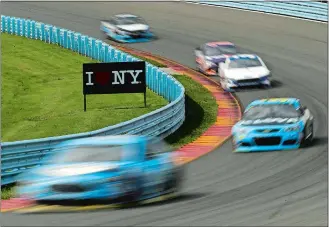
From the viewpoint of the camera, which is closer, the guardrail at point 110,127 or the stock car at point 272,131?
the guardrail at point 110,127

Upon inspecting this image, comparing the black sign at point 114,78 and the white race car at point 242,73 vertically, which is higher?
the black sign at point 114,78

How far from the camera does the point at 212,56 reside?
37312mm

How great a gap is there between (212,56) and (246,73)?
4178 millimetres

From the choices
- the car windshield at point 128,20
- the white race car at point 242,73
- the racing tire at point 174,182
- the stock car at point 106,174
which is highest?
the stock car at point 106,174

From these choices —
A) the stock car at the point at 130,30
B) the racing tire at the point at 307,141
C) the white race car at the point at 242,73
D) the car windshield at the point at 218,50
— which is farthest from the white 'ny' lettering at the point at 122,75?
the stock car at the point at 130,30

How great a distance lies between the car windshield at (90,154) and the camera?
1819 centimetres

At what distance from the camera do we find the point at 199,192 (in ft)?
64.2

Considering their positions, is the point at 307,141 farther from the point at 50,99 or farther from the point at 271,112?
the point at 50,99

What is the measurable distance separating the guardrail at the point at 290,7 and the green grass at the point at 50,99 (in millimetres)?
12942

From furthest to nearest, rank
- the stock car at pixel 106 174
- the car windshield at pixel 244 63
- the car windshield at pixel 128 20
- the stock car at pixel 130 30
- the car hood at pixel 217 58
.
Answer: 1. the stock car at pixel 130 30
2. the car windshield at pixel 128 20
3. the car hood at pixel 217 58
4. the car windshield at pixel 244 63
5. the stock car at pixel 106 174

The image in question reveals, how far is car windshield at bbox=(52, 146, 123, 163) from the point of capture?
18.2 m

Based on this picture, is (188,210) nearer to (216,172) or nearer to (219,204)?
(219,204)

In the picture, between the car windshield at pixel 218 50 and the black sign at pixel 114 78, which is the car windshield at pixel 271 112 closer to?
the black sign at pixel 114 78

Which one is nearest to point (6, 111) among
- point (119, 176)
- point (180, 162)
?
point (180, 162)
